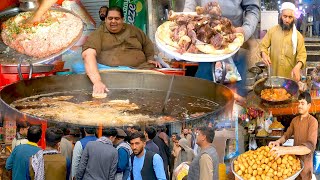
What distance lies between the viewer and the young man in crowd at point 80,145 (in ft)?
9.98

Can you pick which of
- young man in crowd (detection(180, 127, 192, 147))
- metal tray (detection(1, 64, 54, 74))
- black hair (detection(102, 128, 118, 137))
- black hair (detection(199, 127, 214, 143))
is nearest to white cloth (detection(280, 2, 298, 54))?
black hair (detection(199, 127, 214, 143))

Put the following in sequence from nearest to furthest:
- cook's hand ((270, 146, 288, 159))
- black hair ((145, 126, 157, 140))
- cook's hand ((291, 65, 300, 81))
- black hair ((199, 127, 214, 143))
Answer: black hair ((145, 126, 157, 140)), black hair ((199, 127, 214, 143)), cook's hand ((270, 146, 288, 159)), cook's hand ((291, 65, 300, 81))

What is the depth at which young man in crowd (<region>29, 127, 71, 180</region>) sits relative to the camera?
315 cm

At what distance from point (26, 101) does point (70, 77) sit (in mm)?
282

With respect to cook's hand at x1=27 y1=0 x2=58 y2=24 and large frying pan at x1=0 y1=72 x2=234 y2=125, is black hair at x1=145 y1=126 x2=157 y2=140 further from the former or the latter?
cook's hand at x1=27 y1=0 x2=58 y2=24

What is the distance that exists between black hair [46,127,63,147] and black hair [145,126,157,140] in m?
0.47

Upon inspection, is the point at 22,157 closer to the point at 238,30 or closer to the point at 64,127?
the point at 64,127

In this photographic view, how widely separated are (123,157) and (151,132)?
0.73 feet

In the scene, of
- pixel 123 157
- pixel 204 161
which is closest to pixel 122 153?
pixel 123 157

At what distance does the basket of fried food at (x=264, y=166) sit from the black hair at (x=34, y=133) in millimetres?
1107

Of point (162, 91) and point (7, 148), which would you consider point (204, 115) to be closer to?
point (162, 91)

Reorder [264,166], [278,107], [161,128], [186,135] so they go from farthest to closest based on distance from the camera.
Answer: [278,107] → [264,166] → [186,135] → [161,128]

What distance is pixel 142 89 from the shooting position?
11.2 ft

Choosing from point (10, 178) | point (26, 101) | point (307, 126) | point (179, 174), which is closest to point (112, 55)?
point (26, 101)
